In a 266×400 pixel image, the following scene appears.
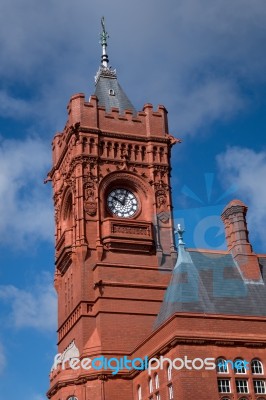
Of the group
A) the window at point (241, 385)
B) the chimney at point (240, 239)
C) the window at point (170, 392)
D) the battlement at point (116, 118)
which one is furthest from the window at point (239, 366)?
the battlement at point (116, 118)

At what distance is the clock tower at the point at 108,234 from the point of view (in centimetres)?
4562

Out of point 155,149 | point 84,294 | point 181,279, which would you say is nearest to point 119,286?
point 84,294

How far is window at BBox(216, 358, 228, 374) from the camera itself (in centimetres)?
3762

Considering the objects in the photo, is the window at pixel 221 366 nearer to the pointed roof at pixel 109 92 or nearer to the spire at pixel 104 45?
the pointed roof at pixel 109 92

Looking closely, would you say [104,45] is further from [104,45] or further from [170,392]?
[170,392]

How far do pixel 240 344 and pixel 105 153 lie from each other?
20569 millimetres

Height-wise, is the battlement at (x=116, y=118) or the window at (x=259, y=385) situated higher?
the battlement at (x=116, y=118)

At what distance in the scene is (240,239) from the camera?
4722cm

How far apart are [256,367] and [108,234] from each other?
621 inches

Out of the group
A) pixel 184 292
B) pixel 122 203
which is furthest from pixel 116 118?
pixel 184 292

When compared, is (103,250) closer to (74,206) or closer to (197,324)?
(74,206)

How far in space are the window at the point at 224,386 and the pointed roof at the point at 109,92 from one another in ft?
86.0

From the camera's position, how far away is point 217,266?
45625 millimetres

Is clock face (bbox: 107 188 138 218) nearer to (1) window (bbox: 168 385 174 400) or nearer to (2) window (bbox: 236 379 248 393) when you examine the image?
(1) window (bbox: 168 385 174 400)
